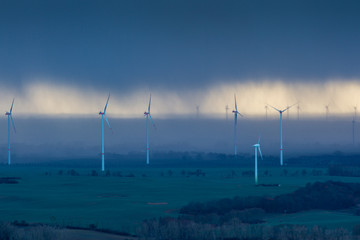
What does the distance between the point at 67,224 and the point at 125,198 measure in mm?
41154

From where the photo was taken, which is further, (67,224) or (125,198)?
(125,198)

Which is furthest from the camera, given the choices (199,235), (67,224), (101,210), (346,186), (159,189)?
(159,189)

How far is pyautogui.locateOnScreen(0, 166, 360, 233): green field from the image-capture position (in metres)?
69.5

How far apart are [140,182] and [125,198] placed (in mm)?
40460

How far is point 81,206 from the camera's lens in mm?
88625

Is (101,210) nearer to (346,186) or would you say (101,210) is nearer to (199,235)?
(199,235)

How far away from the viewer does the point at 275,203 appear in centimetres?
8525

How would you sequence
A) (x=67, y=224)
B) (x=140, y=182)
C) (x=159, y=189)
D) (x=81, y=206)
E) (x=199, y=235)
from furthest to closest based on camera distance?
1. (x=140, y=182)
2. (x=159, y=189)
3. (x=81, y=206)
4. (x=67, y=224)
5. (x=199, y=235)

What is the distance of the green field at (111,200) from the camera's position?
2736 inches

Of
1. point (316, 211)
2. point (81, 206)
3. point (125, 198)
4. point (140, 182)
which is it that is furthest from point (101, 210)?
point (140, 182)

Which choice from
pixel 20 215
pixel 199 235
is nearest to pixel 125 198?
pixel 20 215

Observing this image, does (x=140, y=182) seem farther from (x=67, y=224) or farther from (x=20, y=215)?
(x=67, y=224)

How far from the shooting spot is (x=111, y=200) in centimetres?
9856

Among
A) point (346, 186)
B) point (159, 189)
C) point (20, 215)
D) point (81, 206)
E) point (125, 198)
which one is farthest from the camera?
point (159, 189)
